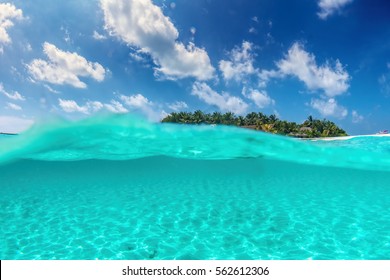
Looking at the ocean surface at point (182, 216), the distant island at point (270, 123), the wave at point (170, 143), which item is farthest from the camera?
the distant island at point (270, 123)

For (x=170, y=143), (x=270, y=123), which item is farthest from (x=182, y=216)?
(x=270, y=123)

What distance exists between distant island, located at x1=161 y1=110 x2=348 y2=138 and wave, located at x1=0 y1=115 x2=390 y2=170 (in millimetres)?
30867

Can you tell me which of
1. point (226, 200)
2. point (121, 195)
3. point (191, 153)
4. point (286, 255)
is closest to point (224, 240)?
point (286, 255)

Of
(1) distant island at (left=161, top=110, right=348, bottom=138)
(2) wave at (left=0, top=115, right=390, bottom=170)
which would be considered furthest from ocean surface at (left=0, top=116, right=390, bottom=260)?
(1) distant island at (left=161, top=110, right=348, bottom=138)

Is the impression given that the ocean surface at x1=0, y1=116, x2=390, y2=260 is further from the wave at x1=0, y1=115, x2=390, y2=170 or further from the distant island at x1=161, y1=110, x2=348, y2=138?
the distant island at x1=161, y1=110, x2=348, y2=138

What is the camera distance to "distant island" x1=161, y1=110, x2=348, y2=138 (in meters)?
53.9

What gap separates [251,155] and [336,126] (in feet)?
149

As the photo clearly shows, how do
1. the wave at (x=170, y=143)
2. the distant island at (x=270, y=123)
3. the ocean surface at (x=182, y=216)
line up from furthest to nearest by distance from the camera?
the distant island at (x=270, y=123) → the wave at (x=170, y=143) → the ocean surface at (x=182, y=216)

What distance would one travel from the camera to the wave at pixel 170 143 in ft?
48.3

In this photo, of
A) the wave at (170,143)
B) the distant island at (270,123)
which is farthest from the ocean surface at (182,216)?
→ the distant island at (270,123)

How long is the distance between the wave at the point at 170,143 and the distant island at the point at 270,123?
101ft

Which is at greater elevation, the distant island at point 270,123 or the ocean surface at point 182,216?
the distant island at point 270,123

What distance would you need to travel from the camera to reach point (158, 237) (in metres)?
8.00

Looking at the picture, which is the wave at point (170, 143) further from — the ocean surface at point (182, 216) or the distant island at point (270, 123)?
the distant island at point (270, 123)
